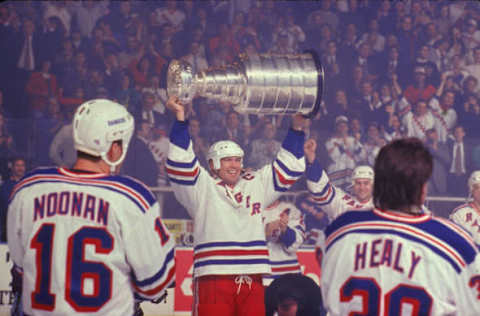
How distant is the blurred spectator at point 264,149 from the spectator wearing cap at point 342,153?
0.64 metres

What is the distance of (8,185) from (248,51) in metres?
3.74

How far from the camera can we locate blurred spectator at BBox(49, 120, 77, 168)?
770 cm

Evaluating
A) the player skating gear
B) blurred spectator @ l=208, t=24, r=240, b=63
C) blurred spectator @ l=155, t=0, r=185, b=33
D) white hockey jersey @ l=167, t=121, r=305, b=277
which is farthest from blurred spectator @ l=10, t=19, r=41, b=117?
the player skating gear

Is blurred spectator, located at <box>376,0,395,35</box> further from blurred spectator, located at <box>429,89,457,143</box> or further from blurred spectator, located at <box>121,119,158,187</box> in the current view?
blurred spectator, located at <box>121,119,158,187</box>

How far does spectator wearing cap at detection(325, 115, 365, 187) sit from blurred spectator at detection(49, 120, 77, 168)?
114 inches

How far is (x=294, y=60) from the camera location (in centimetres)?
428

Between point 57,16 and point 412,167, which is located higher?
point 57,16

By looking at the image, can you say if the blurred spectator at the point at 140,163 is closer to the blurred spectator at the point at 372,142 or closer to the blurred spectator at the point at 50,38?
the blurred spectator at the point at 50,38

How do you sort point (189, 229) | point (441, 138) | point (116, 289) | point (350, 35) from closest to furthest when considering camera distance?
point (116, 289), point (189, 229), point (441, 138), point (350, 35)

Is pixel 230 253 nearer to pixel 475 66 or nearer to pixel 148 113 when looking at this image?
pixel 148 113

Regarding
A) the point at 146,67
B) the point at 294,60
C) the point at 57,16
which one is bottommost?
the point at 294,60

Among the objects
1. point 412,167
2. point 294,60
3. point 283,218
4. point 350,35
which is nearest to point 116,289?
point 412,167

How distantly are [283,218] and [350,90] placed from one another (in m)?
4.08

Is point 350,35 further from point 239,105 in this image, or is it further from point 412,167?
point 412,167
